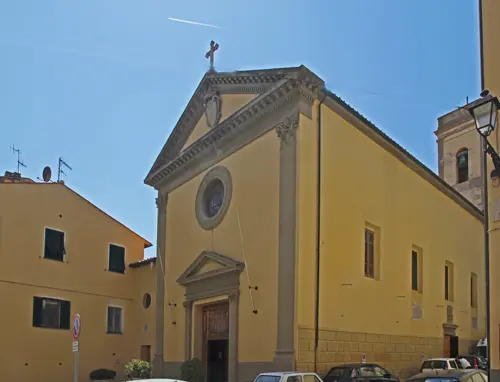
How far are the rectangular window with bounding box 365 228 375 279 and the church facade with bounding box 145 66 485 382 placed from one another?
1.9 inches

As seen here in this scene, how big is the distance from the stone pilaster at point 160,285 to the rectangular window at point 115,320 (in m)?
4.95

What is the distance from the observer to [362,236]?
21.8 m

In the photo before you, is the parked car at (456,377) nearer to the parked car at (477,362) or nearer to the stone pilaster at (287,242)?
the stone pilaster at (287,242)

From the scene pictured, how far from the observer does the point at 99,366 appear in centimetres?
2964

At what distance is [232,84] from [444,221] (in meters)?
12.0

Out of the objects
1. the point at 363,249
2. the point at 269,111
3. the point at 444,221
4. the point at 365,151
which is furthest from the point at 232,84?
the point at 444,221

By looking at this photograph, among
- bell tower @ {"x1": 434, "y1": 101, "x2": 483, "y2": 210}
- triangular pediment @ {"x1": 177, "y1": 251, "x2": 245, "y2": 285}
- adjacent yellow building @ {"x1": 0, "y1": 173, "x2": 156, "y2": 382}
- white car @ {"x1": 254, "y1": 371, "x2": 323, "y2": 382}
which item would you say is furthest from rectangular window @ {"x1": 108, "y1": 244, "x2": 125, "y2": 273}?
bell tower @ {"x1": 434, "y1": 101, "x2": 483, "y2": 210}

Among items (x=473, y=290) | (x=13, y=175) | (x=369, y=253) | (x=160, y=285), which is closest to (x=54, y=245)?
(x=13, y=175)

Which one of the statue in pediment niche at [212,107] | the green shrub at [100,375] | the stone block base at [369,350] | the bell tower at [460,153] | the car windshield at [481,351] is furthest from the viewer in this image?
the bell tower at [460,153]

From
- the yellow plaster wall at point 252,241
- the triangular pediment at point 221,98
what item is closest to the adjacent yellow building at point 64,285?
the triangular pediment at point 221,98

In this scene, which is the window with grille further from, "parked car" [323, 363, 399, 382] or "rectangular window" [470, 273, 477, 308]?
"rectangular window" [470, 273, 477, 308]

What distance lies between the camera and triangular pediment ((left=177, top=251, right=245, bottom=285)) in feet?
70.1

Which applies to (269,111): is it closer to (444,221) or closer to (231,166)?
(231,166)

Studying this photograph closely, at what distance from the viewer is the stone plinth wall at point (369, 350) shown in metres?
18.6
